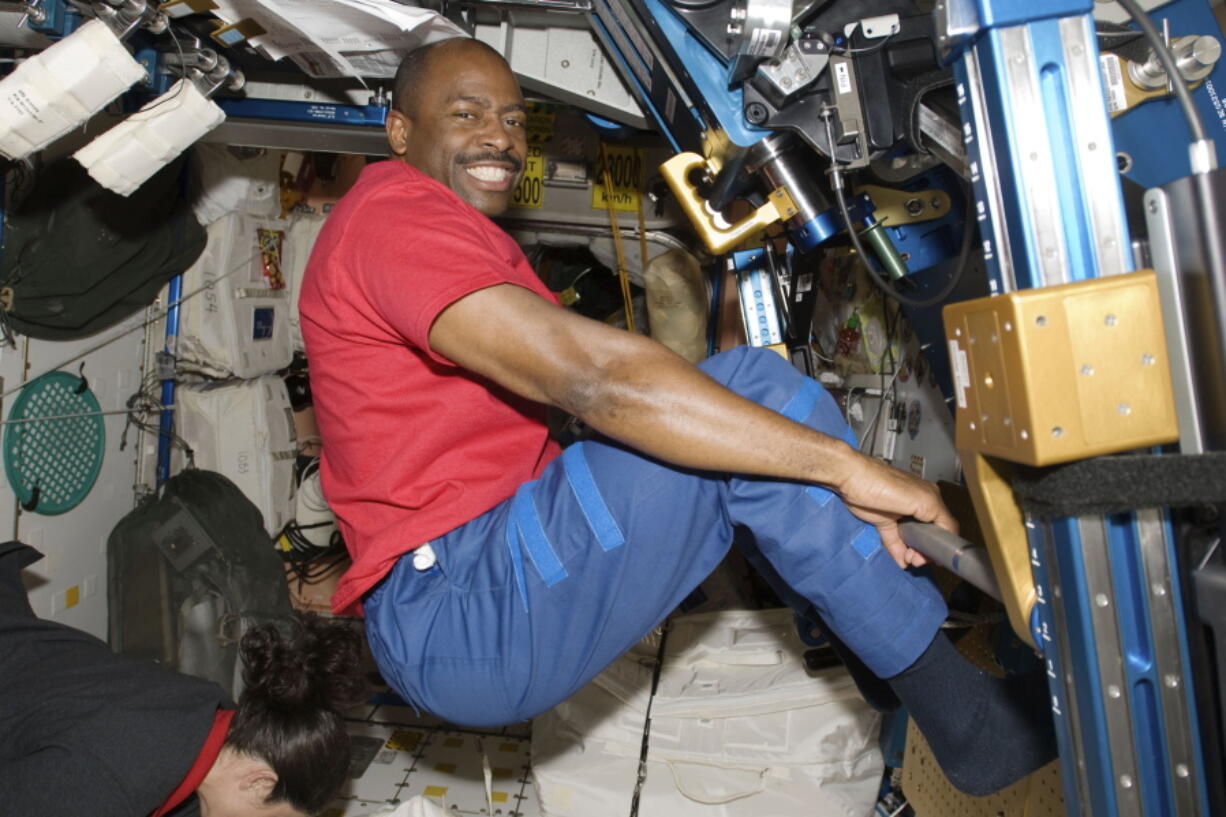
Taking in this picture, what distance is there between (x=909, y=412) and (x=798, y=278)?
0.59 meters

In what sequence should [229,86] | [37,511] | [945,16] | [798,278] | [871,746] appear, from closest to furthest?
1. [945,16]
2. [798,278]
3. [229,86]
4. [871,746]
5. [37,511]

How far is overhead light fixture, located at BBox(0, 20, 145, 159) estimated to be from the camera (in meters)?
2.29

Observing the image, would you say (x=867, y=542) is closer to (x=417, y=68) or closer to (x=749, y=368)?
(x=749, y=368)

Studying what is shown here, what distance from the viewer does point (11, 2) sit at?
242 centimetres

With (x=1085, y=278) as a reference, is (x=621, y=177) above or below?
above

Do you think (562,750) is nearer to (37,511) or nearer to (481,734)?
(481,734)

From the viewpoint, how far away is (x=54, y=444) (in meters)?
3.48

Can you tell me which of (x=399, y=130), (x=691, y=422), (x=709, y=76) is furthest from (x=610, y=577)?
(x=399, y=130)

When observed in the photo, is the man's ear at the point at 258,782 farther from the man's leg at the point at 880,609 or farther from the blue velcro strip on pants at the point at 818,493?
the blue velcro strip on pants at the point at 818,493

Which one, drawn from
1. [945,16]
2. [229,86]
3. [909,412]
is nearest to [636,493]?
[945,16]

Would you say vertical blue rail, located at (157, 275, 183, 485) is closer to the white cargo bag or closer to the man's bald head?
the white cargo bag

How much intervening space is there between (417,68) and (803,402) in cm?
144

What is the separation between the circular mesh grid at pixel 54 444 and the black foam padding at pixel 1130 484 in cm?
351

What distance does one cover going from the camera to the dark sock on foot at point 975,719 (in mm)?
1600
